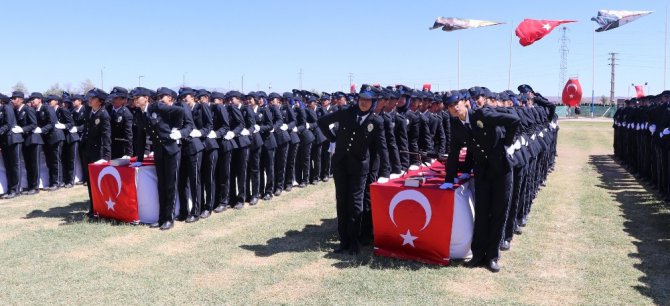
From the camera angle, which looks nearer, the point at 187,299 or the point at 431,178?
the point at 187,299

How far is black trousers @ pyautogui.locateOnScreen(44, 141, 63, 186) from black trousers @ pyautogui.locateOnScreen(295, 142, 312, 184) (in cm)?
492

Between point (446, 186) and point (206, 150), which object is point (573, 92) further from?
point (446, 186)

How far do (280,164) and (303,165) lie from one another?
1.20m

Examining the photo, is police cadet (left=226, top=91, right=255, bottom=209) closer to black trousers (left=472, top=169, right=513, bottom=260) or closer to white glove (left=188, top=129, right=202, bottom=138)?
white glove (left=188, top=129, right=202, bottom=138)

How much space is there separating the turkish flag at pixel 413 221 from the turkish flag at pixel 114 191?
370 centimetres

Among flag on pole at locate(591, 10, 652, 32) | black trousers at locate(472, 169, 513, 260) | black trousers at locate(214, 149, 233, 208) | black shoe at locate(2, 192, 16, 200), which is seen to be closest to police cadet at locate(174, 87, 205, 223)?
black trousers at locate(214, 149, 233, 208)

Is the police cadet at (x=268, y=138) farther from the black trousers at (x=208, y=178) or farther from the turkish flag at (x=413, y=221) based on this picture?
the turkish flag at (x=413, y=221)


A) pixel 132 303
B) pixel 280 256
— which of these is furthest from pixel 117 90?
pixel 132 303

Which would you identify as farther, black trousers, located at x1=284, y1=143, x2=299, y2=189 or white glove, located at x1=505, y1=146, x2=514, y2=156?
black trousers, located at x1=284, y1=143, x2=299, y2=189

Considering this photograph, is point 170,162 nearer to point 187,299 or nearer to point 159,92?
point 159,92

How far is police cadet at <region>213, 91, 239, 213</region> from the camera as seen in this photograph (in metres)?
8.95

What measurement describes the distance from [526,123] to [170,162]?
4.90 m

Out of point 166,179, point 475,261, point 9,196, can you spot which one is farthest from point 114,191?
point 475,261

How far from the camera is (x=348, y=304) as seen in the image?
493 cm
